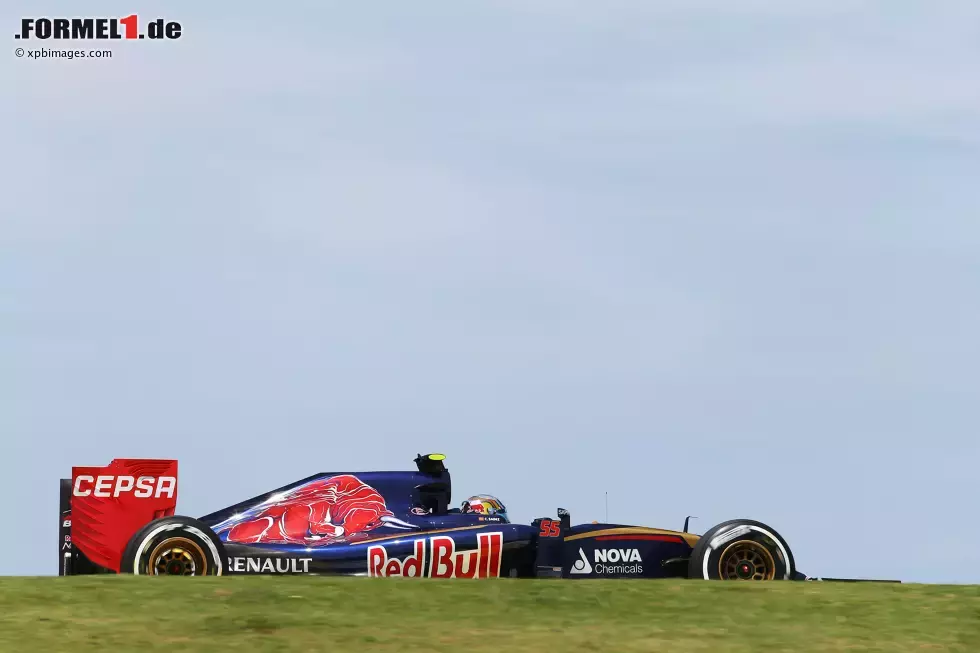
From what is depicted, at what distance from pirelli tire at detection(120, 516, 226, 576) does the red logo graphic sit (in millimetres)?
1912

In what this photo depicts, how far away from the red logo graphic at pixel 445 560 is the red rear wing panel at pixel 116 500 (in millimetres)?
2370

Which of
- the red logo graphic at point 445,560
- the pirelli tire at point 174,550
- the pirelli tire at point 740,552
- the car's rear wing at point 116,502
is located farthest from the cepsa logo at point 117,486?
the pirelli tire at point 740,552

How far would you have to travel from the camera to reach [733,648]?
8672 millimetres

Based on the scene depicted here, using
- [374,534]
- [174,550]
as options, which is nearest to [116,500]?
[174,550]

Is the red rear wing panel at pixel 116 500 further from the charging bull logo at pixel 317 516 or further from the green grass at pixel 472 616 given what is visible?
the green grass at pixel 472 616

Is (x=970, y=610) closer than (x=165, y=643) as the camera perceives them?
No

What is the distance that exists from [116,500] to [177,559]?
128 cm

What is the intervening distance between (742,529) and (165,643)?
6563 mm

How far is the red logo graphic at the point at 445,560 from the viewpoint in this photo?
45.9 ft

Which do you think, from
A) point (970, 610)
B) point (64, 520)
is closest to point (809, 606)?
point (970, 610)

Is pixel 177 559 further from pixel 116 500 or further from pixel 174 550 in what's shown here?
pixel 116 500

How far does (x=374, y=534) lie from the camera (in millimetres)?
14305

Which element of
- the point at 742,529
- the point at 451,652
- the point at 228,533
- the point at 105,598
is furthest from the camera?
the point at 228,533

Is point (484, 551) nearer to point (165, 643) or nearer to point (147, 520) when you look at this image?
point (147, 520)
